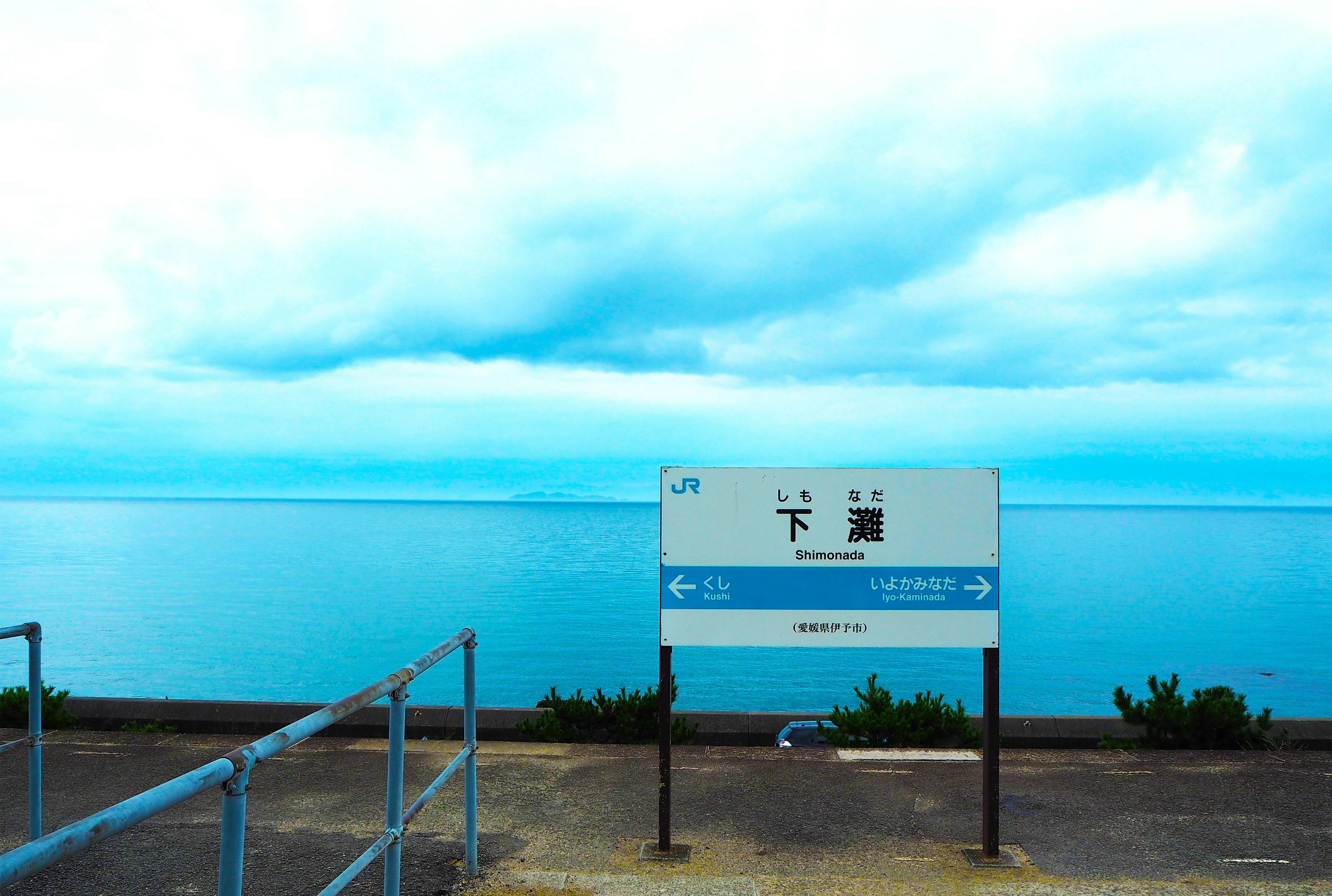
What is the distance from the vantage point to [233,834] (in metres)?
2.24

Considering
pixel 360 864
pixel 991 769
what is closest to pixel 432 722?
pixel 360 864

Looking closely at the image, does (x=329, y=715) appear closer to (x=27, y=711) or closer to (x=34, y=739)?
(x=34, y=739)

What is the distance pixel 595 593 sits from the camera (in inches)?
2675

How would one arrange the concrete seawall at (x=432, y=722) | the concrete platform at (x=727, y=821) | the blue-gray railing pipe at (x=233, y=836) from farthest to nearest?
1. the concrete seawall at (x=432, y=722)
2. the concrete platform at (x=727, y=821)
3. the blue-gray railing pipe at (x=233, y=836)

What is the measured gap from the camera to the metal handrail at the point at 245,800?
1619mm

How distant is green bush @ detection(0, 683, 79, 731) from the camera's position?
23.2 ft

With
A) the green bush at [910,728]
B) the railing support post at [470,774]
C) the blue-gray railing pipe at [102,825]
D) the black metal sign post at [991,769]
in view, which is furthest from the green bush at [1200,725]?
the blue-gray railing pipe at [102,825]

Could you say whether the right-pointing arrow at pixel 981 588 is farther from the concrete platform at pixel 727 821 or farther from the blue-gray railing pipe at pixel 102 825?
the blue-gray railing pipe at pixel 102 825

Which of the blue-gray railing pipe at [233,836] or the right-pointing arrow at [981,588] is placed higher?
the right-pointing arrow at [981,588]

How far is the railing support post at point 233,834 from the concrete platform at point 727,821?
2.05 metres

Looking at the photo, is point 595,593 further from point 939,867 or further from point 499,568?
point 939,867

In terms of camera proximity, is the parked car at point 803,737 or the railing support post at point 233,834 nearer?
the railing support post at point 233,834

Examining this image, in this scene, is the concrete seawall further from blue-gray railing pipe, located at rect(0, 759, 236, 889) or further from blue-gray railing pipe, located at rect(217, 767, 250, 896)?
blue-gray railing pipe, located at rect(0, 759, 236, 889)

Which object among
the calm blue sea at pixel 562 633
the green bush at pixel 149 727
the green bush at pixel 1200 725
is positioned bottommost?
the calm blue sea at pixel 562 633
